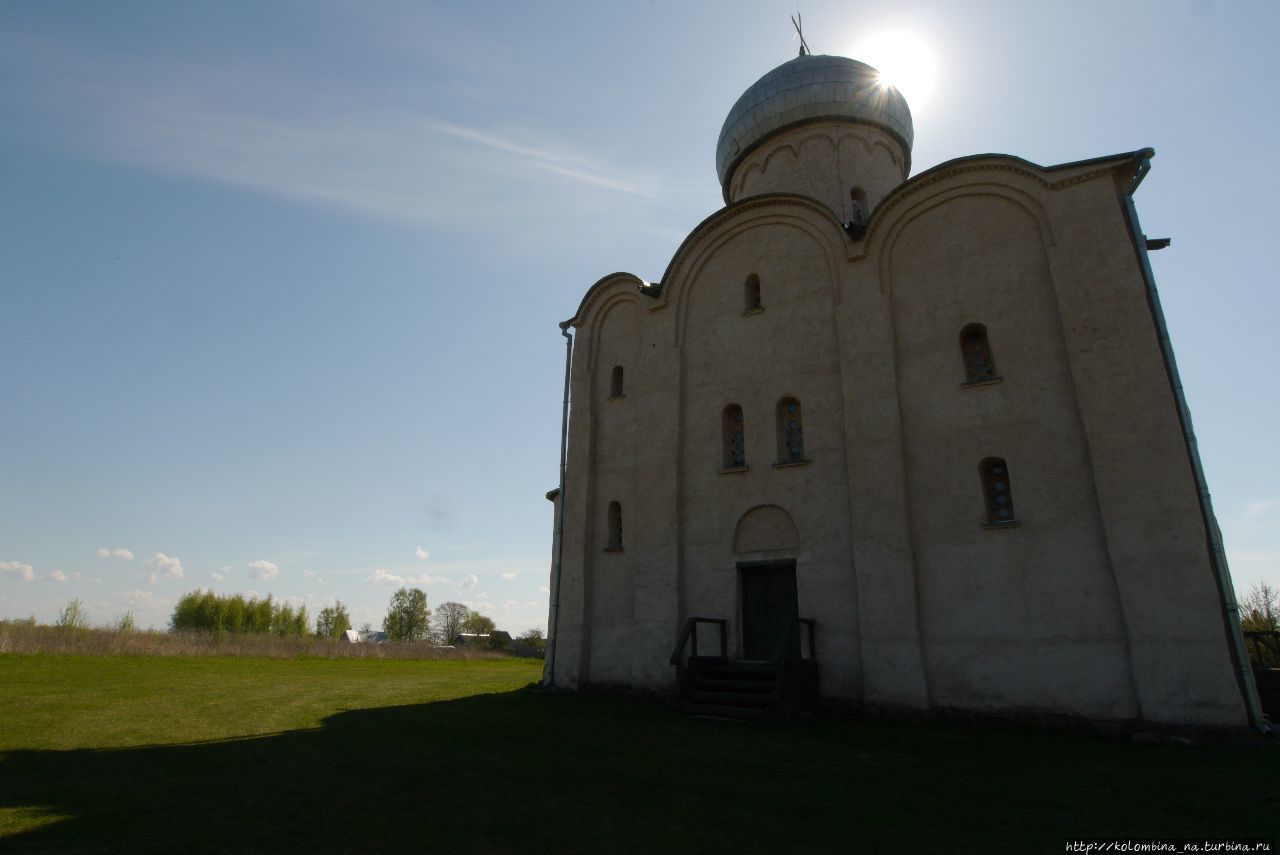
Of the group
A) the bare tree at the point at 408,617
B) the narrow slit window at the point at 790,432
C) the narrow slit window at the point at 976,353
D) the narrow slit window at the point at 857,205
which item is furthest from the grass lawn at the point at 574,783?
the bare tree at the point at 408,617

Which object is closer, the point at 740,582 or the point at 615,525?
the point at 740,582

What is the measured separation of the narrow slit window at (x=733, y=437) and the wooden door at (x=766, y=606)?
225cm

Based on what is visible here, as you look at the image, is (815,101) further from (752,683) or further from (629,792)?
(629,792)

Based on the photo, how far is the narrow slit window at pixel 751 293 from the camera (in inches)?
616

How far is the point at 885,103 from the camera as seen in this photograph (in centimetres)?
1845

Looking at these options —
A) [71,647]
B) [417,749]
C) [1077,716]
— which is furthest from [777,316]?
[71,647]

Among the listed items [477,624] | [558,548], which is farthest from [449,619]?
[558,548]

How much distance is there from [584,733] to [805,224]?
10885 millimetres

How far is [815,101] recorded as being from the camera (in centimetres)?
1811

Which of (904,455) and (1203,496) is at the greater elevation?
(904,455)

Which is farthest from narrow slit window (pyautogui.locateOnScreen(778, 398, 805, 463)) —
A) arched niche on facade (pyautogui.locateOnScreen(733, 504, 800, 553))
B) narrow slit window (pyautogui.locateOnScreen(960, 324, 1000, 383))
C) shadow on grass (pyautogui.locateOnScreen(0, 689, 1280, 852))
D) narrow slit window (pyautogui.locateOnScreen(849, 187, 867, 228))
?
narrow slit window (pyautogui.locateOnScreen(849, 187, 867, 228))

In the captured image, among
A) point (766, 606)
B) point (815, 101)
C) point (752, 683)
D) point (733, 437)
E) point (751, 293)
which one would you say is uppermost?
point (815, 101)

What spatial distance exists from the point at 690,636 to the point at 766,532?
8.42 feet

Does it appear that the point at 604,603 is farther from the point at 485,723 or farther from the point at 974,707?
the point at 974,707
